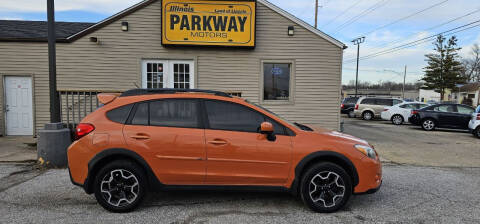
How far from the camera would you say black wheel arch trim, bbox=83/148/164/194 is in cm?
346

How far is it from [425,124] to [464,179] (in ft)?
31.0

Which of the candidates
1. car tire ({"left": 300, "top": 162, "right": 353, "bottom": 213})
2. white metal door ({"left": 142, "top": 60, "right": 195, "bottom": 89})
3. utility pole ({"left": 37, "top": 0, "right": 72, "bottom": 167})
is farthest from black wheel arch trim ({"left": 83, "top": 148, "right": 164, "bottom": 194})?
white metal door ({"left": 142, "top": 60, "right": 195, "bottom": 89})

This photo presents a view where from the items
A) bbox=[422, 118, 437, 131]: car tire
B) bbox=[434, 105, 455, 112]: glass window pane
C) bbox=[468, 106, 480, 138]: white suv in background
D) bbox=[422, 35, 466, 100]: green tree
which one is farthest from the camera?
bbox=[422, 35, 466, 100]: green tree

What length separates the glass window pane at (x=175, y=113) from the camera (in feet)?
11.8

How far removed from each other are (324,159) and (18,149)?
7449mm

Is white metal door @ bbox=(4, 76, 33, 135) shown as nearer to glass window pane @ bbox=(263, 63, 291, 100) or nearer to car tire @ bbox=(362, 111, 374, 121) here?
glass window pane @ bbox=(263, 63, 291, 100)

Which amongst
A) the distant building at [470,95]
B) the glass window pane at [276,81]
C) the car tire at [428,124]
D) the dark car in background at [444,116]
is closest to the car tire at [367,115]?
the dark car in background at [444,116]

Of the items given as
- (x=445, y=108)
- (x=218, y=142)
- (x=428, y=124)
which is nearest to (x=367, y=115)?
(x=428, y=124)

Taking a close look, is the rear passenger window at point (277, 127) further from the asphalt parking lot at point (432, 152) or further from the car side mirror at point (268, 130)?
the asphalt parking lot at point (432, 152)

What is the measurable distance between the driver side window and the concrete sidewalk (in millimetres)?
4821

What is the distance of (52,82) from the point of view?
5902 mm

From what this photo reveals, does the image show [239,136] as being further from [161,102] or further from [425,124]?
[425,124]

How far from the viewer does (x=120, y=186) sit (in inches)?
139

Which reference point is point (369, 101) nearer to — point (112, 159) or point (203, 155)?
point (203, 155)
